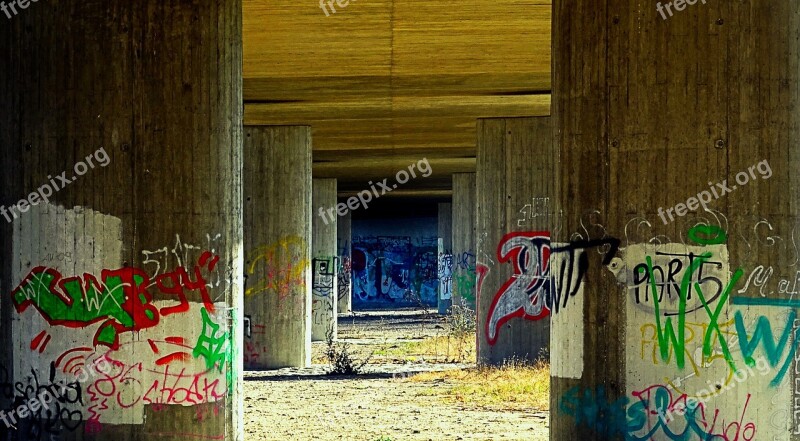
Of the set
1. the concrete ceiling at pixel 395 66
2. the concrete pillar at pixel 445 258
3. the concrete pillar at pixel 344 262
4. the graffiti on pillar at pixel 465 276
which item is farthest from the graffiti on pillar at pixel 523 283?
the concrete pillar at pixel 445 258

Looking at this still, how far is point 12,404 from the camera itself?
400 inches

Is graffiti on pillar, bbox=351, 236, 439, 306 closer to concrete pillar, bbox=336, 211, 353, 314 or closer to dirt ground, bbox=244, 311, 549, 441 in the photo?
concrete pillar, bbox=336, 211, 353, 314

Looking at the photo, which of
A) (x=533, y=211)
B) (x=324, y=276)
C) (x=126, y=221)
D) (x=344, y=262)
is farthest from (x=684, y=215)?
(x=344, y=262)

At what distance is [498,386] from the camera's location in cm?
1817

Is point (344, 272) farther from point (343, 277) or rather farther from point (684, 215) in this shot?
point (684, 215)

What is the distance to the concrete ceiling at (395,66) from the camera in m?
13.7

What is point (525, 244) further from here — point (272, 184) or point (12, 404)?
point (12, 404)

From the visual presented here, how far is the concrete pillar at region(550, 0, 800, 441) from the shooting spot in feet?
31.0

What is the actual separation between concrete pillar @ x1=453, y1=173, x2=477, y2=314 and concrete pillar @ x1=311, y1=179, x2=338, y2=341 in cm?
363

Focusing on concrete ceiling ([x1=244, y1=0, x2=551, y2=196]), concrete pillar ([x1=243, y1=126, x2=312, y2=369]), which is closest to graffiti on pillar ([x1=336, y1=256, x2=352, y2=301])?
A: concrete ceiling ([x1=244, y1=0, x2=551, y2=196])

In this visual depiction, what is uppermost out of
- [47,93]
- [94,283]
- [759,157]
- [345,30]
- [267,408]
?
[345,30]

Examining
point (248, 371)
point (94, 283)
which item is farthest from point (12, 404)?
point (248, 371)

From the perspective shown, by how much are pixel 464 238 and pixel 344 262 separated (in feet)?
30.7

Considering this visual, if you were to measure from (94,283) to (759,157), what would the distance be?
566cm
